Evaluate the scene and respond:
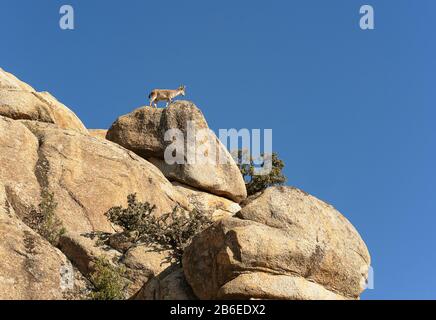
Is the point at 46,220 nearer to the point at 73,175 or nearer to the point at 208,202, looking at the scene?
the point at 73,175

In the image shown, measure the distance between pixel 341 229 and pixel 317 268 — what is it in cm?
211

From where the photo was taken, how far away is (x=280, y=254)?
19594mm

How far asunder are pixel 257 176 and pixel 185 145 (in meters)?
8.30

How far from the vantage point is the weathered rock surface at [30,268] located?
21.0 meters

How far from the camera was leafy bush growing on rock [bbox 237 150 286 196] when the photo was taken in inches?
1769

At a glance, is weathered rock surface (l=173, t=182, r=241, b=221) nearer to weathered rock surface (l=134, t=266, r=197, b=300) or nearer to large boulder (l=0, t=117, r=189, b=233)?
large boulder (l=0, t=117, r=189, b=233)

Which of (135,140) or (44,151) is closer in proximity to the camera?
(44,151)

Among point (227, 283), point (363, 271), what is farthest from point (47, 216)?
point (363, 271)

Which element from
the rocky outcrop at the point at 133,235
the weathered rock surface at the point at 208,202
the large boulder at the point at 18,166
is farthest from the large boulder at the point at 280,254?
the weathered rock surface at the point at 208,202

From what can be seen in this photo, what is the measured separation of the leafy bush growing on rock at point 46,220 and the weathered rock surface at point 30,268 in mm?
1583

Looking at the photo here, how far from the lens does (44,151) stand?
98.7ft

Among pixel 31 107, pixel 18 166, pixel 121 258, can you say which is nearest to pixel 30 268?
pixel 121 258

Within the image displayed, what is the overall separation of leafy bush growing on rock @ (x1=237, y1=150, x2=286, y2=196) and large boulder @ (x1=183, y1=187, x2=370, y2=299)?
898 inches
